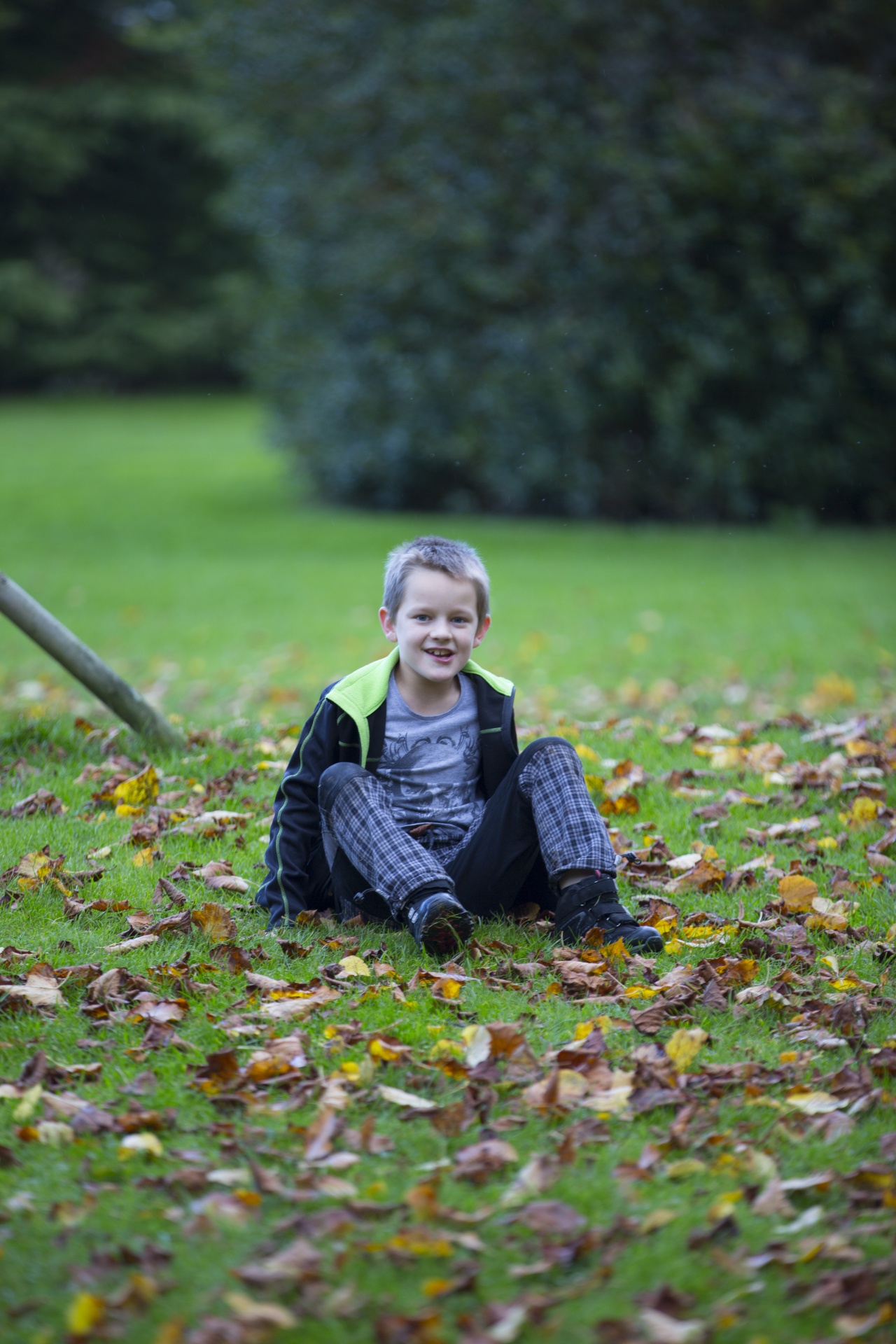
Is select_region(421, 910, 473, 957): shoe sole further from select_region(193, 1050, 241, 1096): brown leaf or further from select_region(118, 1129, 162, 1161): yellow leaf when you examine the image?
select_region(118, 1129, 162, 1161): yellow leaf

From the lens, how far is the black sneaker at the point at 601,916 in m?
3.71

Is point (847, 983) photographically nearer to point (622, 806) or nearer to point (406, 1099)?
point (406, 1099)

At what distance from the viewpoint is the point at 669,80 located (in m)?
15.1

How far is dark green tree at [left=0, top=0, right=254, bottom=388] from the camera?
38500mm

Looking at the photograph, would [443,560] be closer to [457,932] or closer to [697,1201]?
[457,932]

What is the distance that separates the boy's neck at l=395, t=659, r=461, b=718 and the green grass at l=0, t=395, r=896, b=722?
10.7 ft

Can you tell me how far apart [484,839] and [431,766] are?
293mm

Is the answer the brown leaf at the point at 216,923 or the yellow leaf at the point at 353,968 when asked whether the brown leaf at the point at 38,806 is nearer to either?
the brown leaf at the point at 216,923

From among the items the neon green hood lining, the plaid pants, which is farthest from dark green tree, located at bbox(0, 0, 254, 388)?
the plaid pants

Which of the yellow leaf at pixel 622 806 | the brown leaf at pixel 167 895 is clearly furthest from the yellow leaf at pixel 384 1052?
the yellow leaf at pixel 622 806

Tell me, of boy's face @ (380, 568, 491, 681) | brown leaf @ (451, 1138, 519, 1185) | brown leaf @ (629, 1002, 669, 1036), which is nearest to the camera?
brown leaf @ (451, 1138, 519, 1185)

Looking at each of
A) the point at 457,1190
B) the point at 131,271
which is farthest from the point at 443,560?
the point at 131,271

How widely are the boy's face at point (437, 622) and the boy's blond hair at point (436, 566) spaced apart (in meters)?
0.02

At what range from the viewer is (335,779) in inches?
147
